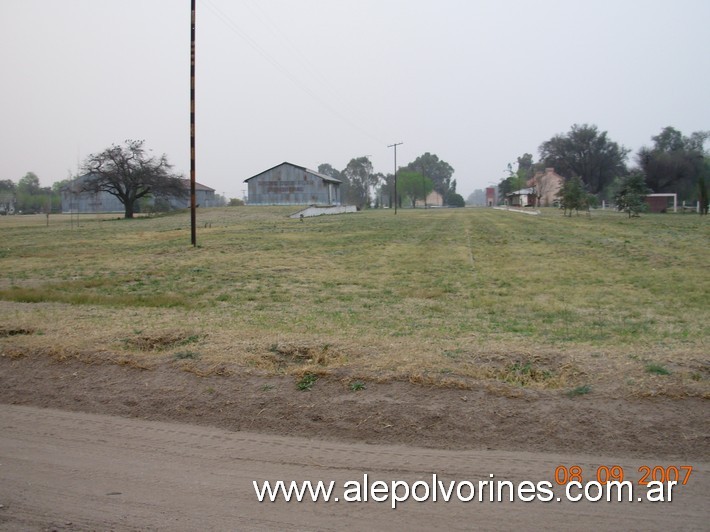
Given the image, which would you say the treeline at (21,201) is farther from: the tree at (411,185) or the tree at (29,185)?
the tree at (411,185)

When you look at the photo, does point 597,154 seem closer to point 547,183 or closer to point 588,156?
point 588,156

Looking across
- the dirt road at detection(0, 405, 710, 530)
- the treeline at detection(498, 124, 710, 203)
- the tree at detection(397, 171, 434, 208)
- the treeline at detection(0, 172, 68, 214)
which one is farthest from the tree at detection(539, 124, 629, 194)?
the dirt road at detection(0, 405, 710, 530)

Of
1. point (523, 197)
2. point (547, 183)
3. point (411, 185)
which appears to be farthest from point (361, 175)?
point (547, 183)

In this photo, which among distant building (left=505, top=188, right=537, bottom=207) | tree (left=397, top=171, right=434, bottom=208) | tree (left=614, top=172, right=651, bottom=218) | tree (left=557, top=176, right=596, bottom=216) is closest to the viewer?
tree (left=614, top=172, right=651, bottom=218)

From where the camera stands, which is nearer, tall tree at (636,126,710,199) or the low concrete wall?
the low concrete wall

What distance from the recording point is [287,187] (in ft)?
323

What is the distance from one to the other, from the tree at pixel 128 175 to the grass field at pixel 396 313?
51.8m

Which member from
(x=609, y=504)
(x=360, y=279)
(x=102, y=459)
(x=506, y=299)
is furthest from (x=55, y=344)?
(x=360, y=279)

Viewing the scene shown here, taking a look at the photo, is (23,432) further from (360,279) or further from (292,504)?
(360,279)

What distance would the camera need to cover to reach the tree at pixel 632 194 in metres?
53.0

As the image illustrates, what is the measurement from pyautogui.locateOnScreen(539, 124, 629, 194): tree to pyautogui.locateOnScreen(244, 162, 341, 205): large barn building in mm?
37521

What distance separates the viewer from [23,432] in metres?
6.39

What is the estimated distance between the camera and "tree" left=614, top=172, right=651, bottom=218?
53031mm

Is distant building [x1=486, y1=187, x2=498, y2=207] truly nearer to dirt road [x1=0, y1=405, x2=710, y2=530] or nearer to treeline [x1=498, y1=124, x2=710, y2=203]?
treeline [x1=498, y1=124, x2=710, y2=203]
